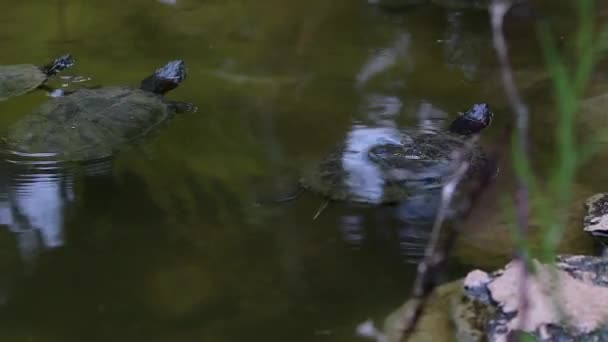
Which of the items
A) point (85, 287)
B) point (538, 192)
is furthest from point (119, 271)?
point (538, 192)

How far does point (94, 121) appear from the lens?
1.69m

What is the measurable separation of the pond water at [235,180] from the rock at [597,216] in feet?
0.10

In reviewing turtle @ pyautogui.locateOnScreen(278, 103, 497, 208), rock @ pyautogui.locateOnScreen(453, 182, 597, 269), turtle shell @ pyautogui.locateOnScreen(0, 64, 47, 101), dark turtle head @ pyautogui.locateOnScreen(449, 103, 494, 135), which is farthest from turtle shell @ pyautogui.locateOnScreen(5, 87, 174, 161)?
rock @ pyautogui.locateOnScreen(453, 182, 597, 269)

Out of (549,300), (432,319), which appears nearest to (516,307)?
(549,300)

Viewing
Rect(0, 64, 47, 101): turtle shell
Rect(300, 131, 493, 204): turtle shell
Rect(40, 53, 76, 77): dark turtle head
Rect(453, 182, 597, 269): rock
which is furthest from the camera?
Rect(40, 53, 76, 77): dark turtle head

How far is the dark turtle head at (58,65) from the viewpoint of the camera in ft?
6.44

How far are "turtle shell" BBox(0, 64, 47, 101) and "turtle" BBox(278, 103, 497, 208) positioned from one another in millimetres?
889

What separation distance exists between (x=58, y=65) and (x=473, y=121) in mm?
1271

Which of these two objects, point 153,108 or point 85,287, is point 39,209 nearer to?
point 85,287

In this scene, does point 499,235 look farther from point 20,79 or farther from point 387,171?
point 20,79

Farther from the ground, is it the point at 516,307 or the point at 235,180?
the point at 516,307

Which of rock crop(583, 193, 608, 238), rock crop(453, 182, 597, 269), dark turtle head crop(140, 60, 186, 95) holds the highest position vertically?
dark turtle head crop(140, 60, 186, 95)

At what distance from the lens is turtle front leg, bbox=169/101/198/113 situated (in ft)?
6.06

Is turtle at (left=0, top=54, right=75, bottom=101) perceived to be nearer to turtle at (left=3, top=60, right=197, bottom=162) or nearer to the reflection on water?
turtle at (left=3, top=60, right=197, bottom=162)
